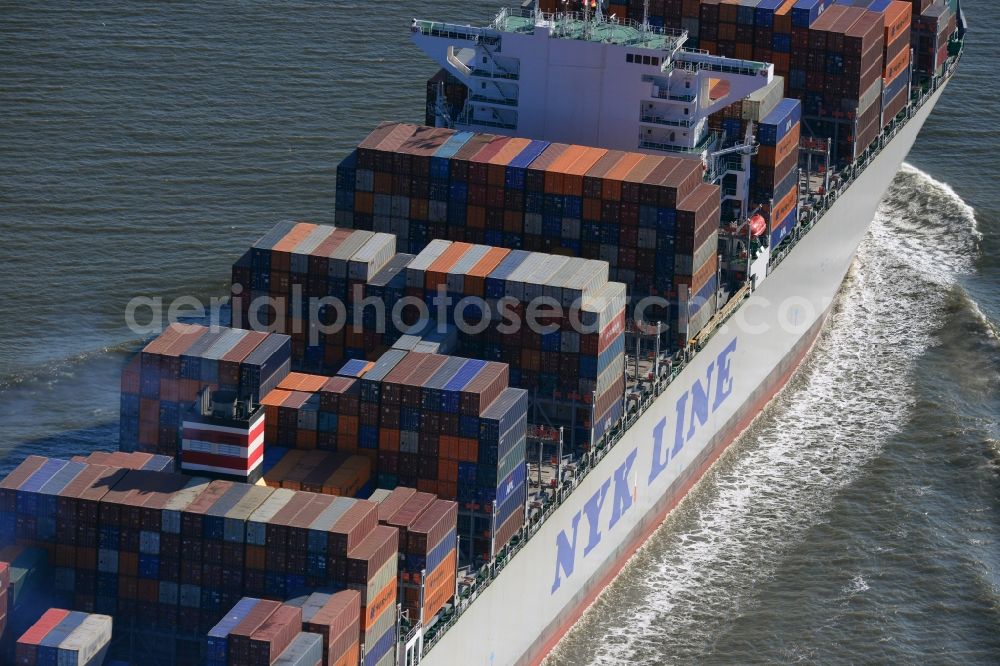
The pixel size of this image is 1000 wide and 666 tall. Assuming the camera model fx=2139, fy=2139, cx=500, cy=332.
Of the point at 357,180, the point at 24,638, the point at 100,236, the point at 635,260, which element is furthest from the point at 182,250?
the point at 24,638

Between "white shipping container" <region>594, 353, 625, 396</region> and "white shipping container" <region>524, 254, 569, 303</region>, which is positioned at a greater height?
"white shipping container" <region>524, 254, 569, 303</region>

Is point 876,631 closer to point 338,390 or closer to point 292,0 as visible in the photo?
point 338,390

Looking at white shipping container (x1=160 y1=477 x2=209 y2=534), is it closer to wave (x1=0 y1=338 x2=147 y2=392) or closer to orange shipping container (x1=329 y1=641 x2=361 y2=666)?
orange shipping container (x1=329 y1=641 x2=361 y2=666)

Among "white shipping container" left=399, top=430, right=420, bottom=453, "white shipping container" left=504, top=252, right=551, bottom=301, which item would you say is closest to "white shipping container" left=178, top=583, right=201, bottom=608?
"white shipping container" left=399, top=430, right=420, bottom=453

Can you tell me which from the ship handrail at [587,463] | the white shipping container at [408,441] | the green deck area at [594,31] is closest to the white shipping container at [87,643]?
the ship handrail at [587,463]

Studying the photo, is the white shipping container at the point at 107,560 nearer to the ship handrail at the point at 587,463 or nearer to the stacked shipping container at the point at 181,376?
the stacked shipping container at the point at 181,376

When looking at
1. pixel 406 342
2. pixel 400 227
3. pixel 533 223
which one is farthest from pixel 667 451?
pixel 406 342
